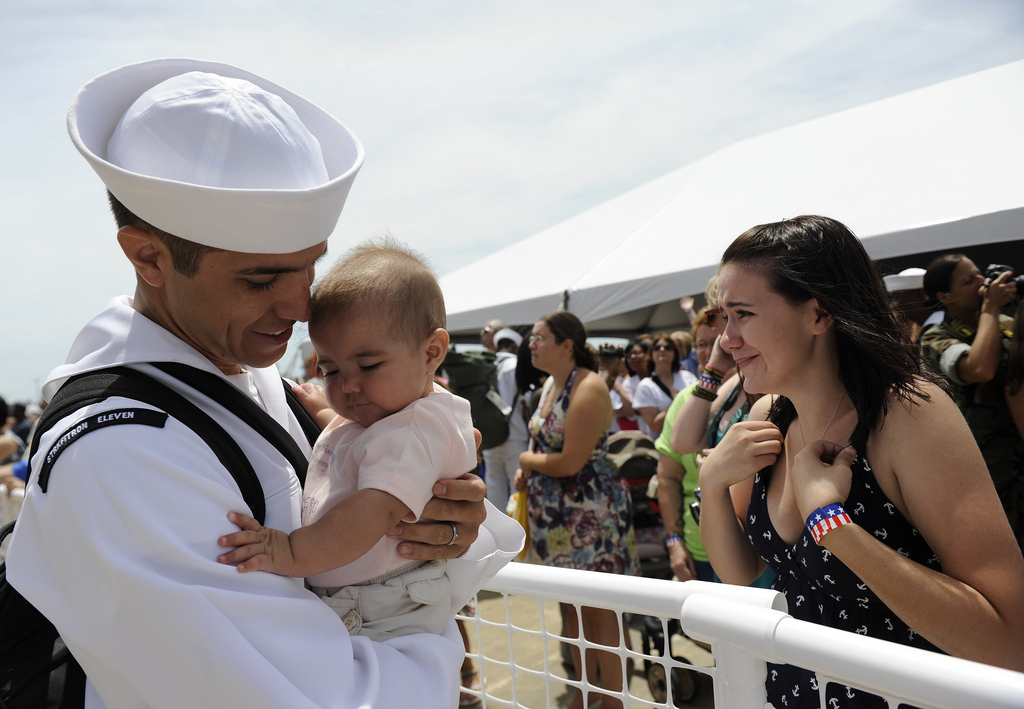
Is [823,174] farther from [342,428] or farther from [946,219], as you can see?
[342,428]

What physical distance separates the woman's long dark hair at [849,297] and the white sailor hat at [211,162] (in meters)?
1.19

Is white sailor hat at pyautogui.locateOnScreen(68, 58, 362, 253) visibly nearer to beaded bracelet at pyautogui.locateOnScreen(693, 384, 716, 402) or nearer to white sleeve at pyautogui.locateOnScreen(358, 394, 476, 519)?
white sleeve at pyautogui.locateOnScreen(358, 394, 476, 519)

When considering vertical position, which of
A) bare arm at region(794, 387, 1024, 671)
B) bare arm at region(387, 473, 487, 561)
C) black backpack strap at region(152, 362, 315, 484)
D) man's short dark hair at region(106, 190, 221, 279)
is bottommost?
bare arm at region(794, 387, 1024, 671)

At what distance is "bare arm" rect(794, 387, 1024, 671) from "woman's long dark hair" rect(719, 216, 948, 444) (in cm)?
15

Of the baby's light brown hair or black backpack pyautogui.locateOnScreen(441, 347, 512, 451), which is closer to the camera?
the baby's light brown hair

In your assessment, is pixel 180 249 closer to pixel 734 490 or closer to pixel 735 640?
pixel 735 640

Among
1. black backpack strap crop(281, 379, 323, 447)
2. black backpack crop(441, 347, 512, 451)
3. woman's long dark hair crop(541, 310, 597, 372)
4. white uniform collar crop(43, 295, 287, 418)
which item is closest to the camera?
white uniform collar crop(43, 295, 287, 418)

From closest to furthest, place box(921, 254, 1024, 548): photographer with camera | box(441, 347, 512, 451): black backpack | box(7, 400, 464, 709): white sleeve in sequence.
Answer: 1. box(7, 400, 464, 709): white sleeve
2. box(921, 254, 1024, 548): photographer with camera
3. box(441, 347, 512, 451): black backpack

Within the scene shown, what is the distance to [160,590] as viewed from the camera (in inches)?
41.1

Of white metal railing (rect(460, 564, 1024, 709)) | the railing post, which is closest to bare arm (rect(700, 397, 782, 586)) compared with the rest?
white metal railing (rect(460, 564, 1024, 709))

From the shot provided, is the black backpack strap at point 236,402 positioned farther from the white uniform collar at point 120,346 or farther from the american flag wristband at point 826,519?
the american flag wristband at point 826,519

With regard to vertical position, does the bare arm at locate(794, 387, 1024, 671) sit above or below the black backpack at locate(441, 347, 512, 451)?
above

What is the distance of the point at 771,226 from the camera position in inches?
79.0

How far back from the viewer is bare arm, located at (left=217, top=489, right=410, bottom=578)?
1153 mm
